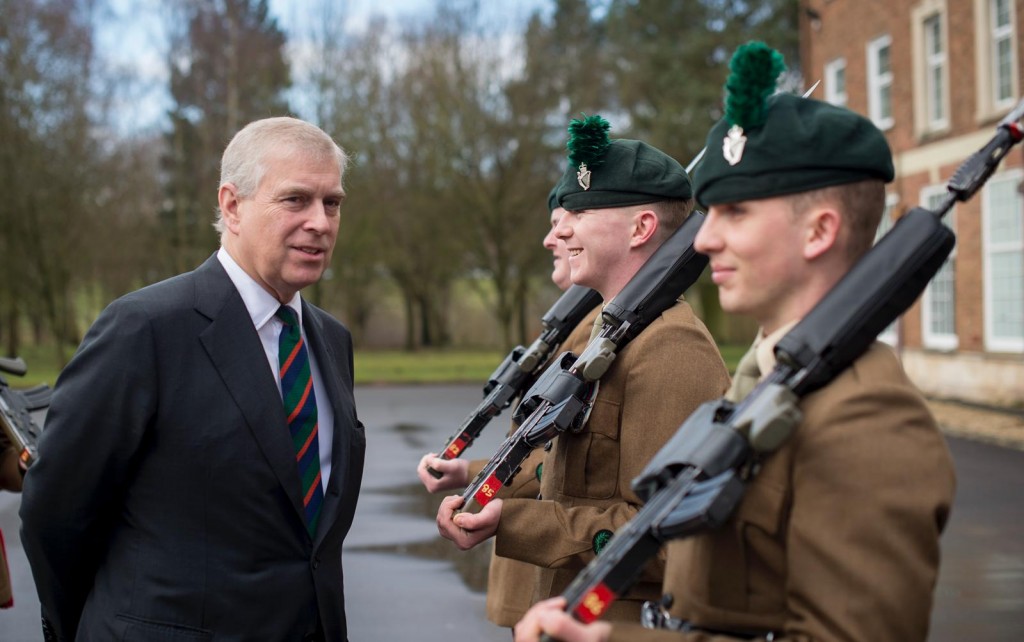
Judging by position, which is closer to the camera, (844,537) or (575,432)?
(844,537)

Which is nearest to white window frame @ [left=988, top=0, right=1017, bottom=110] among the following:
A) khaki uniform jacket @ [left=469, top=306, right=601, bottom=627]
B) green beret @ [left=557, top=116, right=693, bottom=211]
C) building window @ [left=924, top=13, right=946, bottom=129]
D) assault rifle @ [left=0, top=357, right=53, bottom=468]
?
building window @ [left=924, top=13, right=946, bottom=129]

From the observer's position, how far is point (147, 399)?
270 centimetres

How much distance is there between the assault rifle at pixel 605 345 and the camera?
Answer: 2.99m

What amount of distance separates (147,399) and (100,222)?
31.1 meters

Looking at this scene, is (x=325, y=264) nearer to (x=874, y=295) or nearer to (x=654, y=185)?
(x=654, y=185)

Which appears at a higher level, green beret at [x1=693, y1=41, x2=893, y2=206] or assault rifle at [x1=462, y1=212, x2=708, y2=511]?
green beret at [x1=693, y1=41, x2=893, y2=206]

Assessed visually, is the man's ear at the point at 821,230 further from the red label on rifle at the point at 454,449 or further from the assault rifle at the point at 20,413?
the assault rifle at the point at 20,413

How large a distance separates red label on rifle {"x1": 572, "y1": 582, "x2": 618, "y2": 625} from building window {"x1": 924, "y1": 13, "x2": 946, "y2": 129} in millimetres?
21003

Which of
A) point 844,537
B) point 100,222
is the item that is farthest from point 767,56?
point 100,222

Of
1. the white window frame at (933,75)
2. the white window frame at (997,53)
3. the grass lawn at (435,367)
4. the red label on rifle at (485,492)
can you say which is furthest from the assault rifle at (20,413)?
the white window frame at (933,75)

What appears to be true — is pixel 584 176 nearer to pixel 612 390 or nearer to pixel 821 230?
pixel 612 390

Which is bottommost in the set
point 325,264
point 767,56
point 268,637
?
point 268,637

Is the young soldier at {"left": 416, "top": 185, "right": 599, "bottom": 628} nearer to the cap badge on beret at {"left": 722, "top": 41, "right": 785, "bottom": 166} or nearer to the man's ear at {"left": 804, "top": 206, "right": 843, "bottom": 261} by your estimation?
the cap badge on beret at {"left": 722, "top": 41, "right": 785, "bottom": 166}

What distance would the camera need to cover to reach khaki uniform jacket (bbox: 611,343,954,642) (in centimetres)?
179
